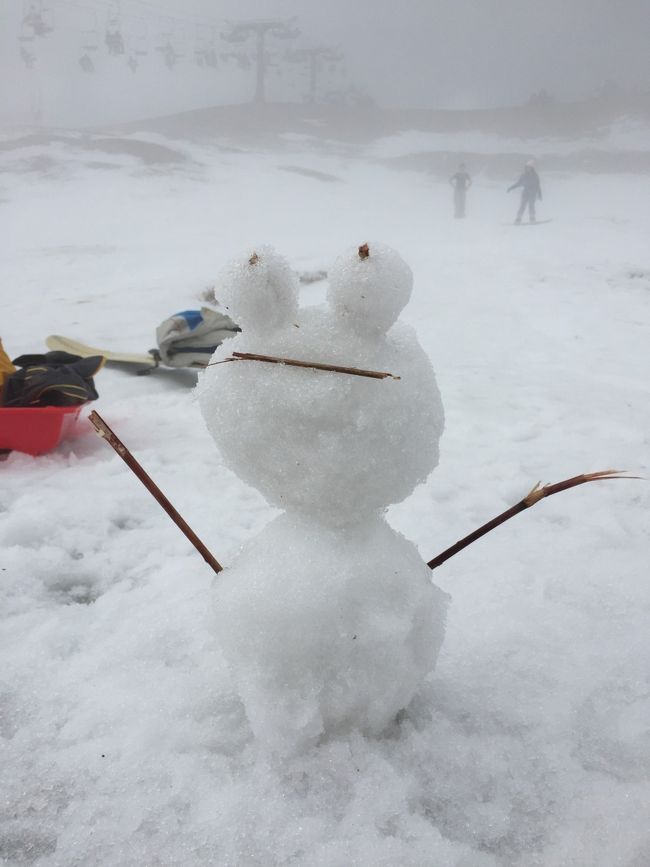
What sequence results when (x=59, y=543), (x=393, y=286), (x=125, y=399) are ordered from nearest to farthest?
(x=393, y=286) → (x=59, y=543) → (x=125, y=399)

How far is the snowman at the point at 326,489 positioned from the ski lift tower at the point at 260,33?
1443 inches

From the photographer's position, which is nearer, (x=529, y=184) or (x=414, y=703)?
(x=414, y=703)

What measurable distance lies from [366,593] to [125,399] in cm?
243

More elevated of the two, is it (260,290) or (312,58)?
(312,58)

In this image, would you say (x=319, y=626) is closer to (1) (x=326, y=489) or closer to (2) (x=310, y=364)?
(1) (x=326, y=489)

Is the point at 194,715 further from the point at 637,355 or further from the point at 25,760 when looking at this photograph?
the point at 637,355

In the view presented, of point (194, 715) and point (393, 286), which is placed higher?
point (393, 286)

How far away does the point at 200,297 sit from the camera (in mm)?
5848

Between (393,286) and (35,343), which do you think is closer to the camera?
(393,286)

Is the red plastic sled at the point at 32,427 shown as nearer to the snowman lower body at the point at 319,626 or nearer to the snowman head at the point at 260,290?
the snowman lower body at the point at 319,626

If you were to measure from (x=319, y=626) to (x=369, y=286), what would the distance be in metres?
0.52

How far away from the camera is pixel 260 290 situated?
29.5 inches

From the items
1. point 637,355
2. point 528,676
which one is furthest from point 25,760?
point 637,355

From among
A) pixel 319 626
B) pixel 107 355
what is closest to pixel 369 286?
pixel 319 626
